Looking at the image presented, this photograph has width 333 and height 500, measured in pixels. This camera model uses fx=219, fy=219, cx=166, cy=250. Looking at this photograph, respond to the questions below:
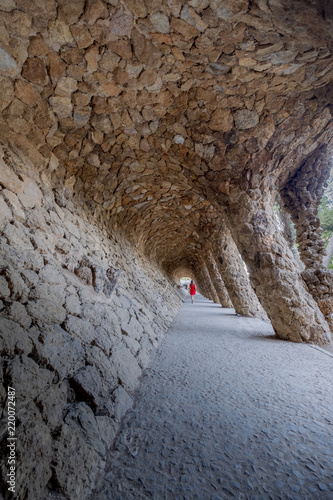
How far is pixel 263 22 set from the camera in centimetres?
193

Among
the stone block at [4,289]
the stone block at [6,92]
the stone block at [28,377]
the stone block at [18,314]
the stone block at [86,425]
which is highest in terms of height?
the stone block at [6,92]

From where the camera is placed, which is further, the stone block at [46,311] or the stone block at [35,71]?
the stone block at [35,71]

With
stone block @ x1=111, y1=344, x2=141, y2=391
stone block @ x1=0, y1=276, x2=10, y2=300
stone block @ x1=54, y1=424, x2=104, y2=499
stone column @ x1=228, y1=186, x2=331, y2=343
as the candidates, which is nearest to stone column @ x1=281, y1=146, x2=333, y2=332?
stone column @ x1=228, y1=186, x2=331, y2=343

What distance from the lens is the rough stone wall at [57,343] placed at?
103cm

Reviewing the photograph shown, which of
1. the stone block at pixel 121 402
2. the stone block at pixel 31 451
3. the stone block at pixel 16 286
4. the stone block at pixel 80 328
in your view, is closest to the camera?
the stone block at pixel 31 451

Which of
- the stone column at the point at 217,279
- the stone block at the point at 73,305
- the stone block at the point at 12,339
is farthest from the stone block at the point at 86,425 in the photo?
the stone column at the point at 217,279

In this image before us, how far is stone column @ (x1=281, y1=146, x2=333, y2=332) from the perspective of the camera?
12.1 feet

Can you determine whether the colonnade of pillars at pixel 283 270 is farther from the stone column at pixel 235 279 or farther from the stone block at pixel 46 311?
the stone block at pixel 46 311

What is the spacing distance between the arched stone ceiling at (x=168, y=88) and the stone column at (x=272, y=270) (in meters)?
0.35

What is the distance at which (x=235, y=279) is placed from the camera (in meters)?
6.54

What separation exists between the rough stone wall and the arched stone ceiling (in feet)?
2.69

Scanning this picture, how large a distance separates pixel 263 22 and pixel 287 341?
383cm

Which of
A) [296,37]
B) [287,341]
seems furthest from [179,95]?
[287,341]

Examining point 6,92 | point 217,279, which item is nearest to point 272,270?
point 6,92
